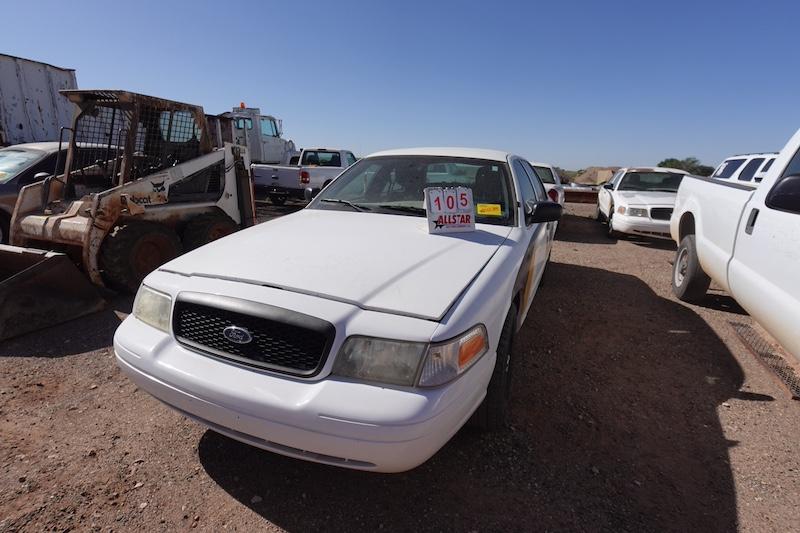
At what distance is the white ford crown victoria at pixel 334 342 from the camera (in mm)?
1615

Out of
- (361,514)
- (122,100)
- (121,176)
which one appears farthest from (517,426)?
(122,100)

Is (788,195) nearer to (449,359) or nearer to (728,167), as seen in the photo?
(449,359)

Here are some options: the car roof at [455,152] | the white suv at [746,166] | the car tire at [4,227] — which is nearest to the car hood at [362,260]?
the car roof at [455,152]

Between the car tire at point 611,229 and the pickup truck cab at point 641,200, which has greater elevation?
the pickup truck cab at point 641,200

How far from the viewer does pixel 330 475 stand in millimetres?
2141

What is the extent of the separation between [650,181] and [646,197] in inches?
54.0

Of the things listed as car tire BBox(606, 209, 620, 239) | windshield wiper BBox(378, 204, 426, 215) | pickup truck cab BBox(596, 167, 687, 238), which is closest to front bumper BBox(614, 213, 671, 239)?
pickup truck cab BBox(596, 167, 687, 238)

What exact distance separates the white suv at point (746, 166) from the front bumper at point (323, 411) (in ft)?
26.8

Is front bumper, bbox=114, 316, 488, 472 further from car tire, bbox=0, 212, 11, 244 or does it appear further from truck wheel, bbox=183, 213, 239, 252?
car tire, bbox=0, 212, 11, 244

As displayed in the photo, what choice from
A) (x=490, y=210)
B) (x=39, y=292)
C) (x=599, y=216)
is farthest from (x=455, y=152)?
(x=599, y=216)

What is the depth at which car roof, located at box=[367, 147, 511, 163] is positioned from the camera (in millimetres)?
3496

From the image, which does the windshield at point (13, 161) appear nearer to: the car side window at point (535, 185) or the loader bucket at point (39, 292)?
the loader bucket at point (39, 292)

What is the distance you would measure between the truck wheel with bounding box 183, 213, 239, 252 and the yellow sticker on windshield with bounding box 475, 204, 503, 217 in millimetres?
3892

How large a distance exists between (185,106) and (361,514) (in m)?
5.28
